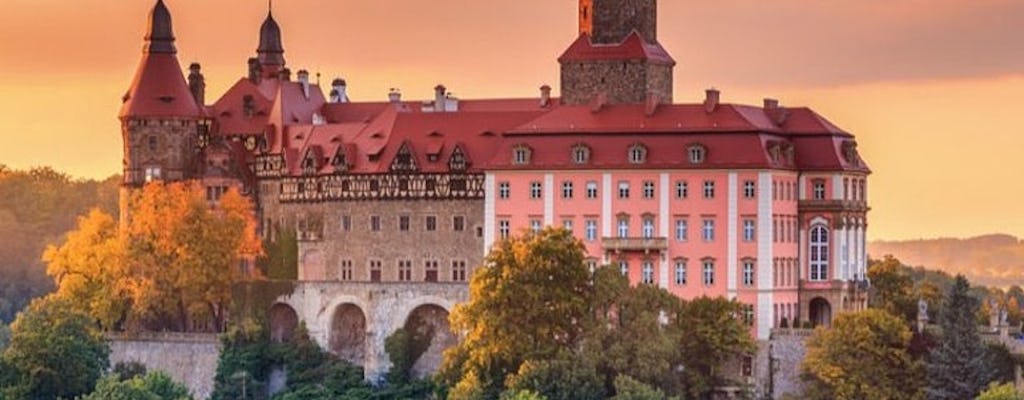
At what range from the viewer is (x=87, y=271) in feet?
414

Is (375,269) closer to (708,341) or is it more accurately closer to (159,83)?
(159,83)

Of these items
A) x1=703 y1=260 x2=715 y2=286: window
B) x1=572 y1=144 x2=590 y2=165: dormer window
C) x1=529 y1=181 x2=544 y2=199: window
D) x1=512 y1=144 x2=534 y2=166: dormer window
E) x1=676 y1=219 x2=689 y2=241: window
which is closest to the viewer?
Answer: x1=703 y1=260 x2=715 y2=286: window

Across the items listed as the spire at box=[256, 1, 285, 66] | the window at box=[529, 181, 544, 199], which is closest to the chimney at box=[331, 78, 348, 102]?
the spire at box=[256, 1, 285, 66]

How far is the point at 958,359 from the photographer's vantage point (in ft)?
342

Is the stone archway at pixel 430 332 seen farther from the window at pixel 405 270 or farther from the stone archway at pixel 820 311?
the stone archway at pixel 820 311

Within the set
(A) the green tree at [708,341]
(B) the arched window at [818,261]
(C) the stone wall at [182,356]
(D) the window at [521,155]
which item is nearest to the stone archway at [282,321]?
(C) the stone wall at [182,356]

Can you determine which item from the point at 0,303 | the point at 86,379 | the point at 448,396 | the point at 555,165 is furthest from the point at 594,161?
the point at 0,303

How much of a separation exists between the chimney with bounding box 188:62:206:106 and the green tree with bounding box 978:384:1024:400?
4034cm

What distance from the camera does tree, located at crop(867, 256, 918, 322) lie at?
11514 cm

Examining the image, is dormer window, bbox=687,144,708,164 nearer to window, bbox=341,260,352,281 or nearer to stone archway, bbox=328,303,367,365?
stone archway, bbox=328,303,367,365

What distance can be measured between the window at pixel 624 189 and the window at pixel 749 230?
14.1 ft

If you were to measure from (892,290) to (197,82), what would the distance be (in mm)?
29738

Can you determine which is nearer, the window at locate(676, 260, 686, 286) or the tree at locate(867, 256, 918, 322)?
the window at locate(676, 260, 686, 286)

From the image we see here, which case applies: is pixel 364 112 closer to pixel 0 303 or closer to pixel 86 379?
pixel 86 379
